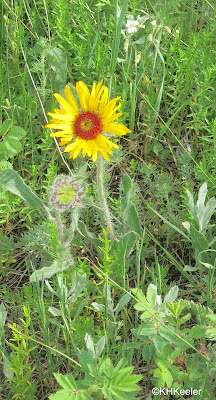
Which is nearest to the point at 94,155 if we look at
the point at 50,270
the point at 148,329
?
the point at 50,270

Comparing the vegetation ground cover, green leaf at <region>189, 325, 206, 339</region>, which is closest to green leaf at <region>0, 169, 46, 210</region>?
the vegetation ground cover

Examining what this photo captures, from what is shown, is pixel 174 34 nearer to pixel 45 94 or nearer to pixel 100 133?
pixel 45 94

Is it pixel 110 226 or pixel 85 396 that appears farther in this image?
pixel 110 226

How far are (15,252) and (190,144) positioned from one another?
128 centimetres

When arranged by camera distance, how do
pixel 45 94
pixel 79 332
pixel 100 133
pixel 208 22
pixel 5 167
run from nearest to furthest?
Answer: 1. pixel 79 332
2. pixel 100 133
3. pixel 5 167
4. pixel 45 94
5. pixel 208 22

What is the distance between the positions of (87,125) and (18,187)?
0.52m

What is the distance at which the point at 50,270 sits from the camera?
2234 mm

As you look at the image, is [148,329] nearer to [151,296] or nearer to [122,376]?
[151,296]

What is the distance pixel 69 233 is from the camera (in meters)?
2.35

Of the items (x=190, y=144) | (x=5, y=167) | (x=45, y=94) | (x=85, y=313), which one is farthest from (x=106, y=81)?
(x=85, y=313)

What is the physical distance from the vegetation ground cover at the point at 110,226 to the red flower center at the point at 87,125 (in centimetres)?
7

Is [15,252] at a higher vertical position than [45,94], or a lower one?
lower

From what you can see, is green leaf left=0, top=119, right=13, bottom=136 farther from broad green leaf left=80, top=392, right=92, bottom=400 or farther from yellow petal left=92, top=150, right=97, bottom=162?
broad green leaf left=80, top=392, right=92, bottom=400

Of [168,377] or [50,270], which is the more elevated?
[50,270]
